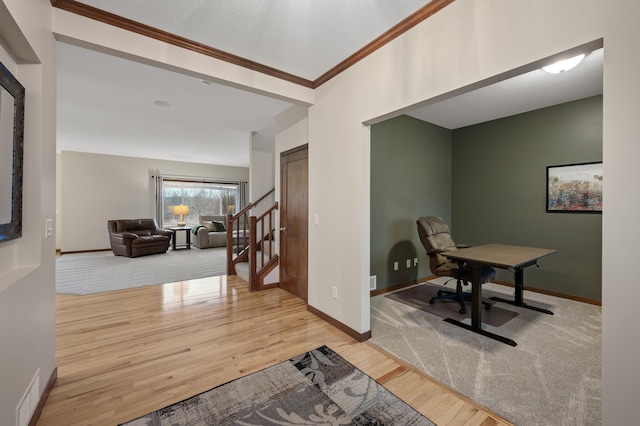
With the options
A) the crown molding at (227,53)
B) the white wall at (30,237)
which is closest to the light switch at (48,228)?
the white wall at (30,237)

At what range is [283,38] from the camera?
216cm

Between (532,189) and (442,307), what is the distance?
2.26m

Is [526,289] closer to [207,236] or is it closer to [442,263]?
[442,263]

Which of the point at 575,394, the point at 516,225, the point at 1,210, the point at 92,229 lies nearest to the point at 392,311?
the point at 575,394

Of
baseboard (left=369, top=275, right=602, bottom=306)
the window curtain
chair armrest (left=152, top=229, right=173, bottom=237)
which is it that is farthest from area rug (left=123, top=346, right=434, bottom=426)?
the window curtain

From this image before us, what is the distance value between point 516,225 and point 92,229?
9.39 metres

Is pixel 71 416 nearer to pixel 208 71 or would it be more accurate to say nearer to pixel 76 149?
pixel 208 71

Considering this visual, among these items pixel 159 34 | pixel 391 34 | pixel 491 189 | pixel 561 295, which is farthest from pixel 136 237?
pixel 561 295

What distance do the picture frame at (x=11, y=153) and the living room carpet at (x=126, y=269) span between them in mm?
3142

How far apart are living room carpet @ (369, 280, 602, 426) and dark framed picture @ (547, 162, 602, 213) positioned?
1.23 metres

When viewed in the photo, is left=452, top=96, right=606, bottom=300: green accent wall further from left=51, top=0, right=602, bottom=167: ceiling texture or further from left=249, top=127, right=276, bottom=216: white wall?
left=249, top=127, right=276, bottom=216: white wall

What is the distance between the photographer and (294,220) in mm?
3721

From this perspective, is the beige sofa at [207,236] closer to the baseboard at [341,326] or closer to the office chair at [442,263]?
the baseboard at [341,326]

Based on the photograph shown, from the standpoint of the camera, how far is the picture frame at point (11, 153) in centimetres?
125
